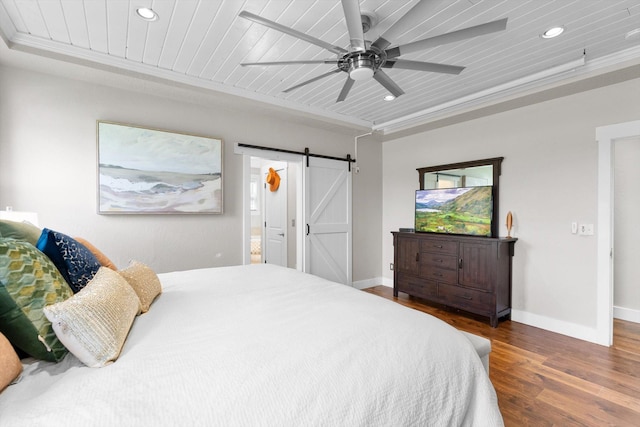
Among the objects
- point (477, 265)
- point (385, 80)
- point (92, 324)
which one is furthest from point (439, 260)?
point (92, 324)

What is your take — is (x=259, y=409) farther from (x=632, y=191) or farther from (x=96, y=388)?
(x=632, y=191)

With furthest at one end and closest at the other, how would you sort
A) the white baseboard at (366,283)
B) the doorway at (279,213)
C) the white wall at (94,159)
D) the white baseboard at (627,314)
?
1. the doorway at (279,213)
2. the white baseboard at (366,283)
3. the white baseboard at (627,314)
4. the white wall at (94,159)

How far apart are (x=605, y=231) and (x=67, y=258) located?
422 cm

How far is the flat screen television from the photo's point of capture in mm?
3713

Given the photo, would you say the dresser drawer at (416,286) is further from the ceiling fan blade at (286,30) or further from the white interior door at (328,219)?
the ceiling fan blade at (286,30)

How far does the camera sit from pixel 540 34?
2.31 m

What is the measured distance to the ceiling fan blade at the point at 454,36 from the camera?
63.3 inches

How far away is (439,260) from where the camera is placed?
387 cm

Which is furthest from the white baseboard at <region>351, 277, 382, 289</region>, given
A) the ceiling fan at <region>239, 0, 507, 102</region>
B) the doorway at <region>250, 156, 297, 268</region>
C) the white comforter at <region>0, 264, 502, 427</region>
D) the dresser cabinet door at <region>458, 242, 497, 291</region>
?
the white comforter at <region>0, 264, 502, 427</region>

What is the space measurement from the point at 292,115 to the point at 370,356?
3390 mm

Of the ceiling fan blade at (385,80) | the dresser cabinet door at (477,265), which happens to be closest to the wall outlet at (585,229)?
the dresser cabinet door at (477,265)

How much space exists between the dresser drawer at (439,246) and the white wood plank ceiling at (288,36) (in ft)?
6.09

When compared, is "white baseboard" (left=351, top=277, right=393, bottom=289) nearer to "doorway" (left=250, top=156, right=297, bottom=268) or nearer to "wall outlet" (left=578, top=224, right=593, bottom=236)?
"doorway" (left=250, top=156, right=297, bottom=268)

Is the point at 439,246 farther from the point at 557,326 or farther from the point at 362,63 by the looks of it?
the point at 362,63
